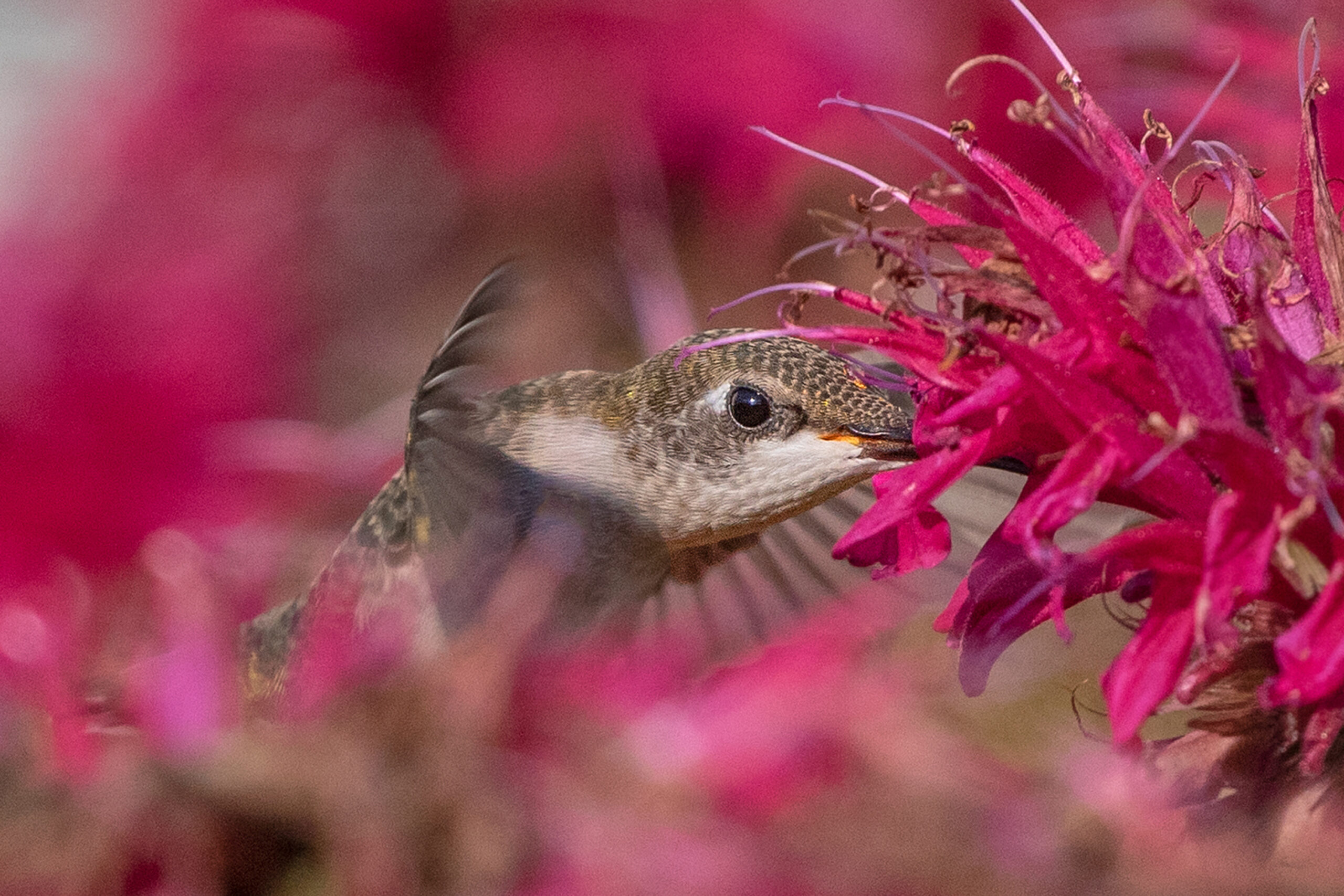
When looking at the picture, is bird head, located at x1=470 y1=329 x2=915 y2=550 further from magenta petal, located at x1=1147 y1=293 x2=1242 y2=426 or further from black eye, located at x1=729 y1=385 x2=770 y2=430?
magenta petal, located at x1=1147 y1=293 x2=1242 y2=426

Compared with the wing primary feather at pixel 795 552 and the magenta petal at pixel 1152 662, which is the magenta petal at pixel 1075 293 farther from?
the wing primary feather at pixel 795 552

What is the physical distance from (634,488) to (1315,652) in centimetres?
33

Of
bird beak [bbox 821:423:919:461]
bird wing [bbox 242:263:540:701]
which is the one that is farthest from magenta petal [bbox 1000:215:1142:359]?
bird wing [bbox 242:263:540:701]

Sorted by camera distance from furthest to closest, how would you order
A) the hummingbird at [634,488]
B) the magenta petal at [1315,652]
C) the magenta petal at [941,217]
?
1. the hummingbird at [634,488]
2. the magenta petal at [941,217]
3. the magenta petal at [1315,652]

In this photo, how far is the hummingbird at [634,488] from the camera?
Answer: 520 mm

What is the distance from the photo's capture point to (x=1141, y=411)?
368 millimetres

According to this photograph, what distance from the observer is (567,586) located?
0.60 meters

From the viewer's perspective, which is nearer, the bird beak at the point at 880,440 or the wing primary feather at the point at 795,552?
the bird beak at the point at 880,440

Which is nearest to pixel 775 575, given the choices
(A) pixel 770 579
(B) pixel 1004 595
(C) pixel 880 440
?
(A) pixel 770 579

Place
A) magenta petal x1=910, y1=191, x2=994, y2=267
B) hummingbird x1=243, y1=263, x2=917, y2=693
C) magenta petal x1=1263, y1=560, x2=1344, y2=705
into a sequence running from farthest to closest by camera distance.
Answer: hummingbird x1=243, y1=263, x2=917, y2=693, magenta petal x1=910, y1=191, x2=994, y2=267, magenta petal x1=1263, y1=560, x2=1344, y2=705

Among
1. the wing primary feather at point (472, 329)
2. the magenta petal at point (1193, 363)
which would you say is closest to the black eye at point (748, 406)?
the wing primary feather at point (472, 329)

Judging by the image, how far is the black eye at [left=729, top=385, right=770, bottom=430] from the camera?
55cm

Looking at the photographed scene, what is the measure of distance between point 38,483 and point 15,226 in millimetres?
163

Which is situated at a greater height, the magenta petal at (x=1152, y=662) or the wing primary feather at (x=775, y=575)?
the magenta petal at (x=1152, y=662)
